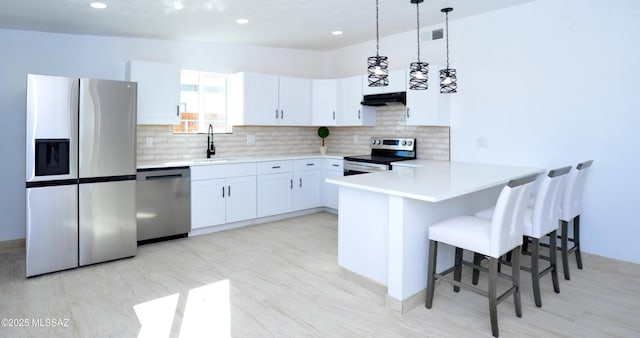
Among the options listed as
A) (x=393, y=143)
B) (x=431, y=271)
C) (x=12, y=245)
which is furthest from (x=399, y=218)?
(x=12, y=245)

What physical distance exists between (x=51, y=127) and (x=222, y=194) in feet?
6.44

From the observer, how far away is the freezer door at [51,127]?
128 inches

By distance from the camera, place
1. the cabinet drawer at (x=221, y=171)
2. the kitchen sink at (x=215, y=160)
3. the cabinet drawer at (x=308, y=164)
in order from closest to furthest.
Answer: the cabinet drawer at (x=221, y=171) < the kitchen sink at (x=215, y=160) < the cabinet drawer at (x=308, y=164)

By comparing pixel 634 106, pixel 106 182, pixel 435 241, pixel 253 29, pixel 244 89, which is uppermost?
pixel 253 29

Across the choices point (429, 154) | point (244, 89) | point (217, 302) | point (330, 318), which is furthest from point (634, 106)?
point (244, 89)

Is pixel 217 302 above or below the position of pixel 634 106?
below

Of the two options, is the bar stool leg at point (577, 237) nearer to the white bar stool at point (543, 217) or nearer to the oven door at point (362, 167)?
the white bar stool at point (543, 217)

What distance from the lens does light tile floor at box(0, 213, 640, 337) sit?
248 cm

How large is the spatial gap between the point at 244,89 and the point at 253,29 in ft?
2.81

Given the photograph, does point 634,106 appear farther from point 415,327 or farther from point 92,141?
point 92,141

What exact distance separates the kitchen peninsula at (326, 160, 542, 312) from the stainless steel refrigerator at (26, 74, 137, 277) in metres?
2.19

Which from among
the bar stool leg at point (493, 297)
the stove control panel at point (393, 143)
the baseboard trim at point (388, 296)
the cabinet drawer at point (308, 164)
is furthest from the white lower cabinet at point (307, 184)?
the bar stool leg at point (493, 297)

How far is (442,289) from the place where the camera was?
3.08 metres

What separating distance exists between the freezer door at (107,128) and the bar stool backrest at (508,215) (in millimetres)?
3305
